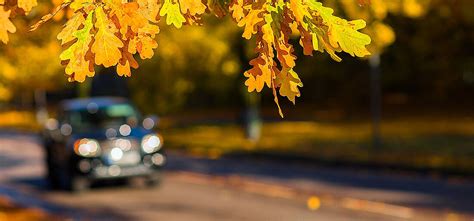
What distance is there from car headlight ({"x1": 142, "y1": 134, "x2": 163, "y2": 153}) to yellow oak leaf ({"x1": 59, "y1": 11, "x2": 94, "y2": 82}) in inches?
444

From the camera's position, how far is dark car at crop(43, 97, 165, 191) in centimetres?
1477

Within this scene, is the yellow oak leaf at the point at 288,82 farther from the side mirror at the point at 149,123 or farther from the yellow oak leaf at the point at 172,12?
the side mirror at the point at 149,123

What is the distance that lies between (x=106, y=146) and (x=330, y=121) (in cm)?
2675

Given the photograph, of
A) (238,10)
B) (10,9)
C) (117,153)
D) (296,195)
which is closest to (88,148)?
(117,153)

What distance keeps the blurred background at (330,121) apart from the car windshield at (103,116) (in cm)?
124

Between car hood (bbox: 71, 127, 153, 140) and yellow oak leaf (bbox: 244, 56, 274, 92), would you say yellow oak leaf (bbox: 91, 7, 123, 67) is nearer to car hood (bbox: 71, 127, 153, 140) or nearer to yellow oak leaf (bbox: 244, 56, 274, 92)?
yellow oak leaf (bbox: 244, 56, 274, 92)

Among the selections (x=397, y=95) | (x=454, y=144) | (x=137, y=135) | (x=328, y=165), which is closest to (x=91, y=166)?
(x=137, y=135)

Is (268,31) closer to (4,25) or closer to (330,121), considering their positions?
(4,25)

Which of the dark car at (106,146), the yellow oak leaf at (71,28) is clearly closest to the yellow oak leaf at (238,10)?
the yellow oak leaf at (71,28)

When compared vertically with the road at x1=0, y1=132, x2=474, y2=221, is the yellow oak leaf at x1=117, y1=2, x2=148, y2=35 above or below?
above

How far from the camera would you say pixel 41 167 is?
22.3m

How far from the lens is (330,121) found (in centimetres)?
4066

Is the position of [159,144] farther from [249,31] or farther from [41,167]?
[249,31]

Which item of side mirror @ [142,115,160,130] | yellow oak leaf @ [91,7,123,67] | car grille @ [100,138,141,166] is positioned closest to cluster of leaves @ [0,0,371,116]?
yellow oak leaf @ [91,7,123,67]
